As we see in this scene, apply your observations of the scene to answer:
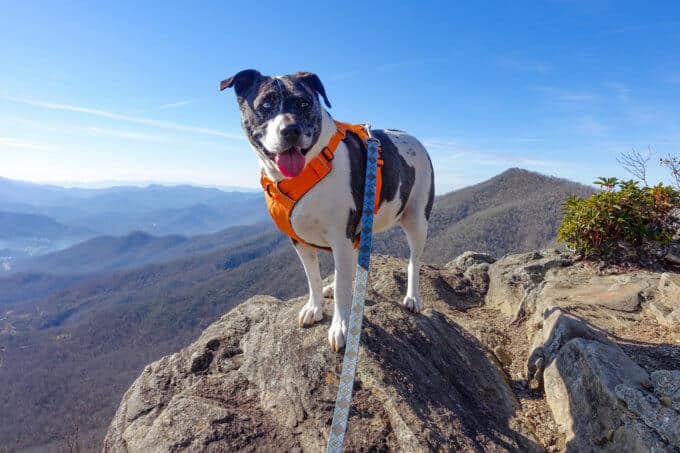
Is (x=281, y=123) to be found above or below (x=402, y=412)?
above

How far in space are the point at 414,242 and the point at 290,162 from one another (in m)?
2.33

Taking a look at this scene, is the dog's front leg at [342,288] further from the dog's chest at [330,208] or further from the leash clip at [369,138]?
the leash clip at [369,138]

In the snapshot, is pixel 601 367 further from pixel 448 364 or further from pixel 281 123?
pixel 281 123

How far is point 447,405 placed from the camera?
3291 millimetres

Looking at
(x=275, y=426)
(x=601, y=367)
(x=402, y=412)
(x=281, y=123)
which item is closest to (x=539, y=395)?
(x=601, y=367)

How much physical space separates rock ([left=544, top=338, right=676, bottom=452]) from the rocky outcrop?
10 millimetres

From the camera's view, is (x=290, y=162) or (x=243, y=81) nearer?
(x=290, y=162)

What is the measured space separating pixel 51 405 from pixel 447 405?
122m

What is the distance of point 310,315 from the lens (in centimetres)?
398

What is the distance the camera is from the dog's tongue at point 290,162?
300 cm

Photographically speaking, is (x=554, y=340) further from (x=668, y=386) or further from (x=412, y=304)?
Result: (x=412, y=304)

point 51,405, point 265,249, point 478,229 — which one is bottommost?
point 51,405

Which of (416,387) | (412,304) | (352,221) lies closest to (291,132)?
(352,221)

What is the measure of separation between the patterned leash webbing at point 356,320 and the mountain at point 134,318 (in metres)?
49.5
